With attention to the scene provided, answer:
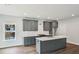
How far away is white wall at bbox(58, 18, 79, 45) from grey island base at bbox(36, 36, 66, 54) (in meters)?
1.76

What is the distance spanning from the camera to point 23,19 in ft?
21.6

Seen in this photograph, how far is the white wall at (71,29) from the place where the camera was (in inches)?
254

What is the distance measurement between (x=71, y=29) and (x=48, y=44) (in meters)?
3.18

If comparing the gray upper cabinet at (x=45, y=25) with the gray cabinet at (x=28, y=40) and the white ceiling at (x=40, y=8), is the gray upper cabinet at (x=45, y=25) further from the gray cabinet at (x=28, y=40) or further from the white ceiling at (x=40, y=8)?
the white ceiling at (x=40, y=8)

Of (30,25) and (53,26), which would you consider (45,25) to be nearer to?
(53,26)

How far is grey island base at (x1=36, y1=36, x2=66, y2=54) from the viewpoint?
4.32 metres

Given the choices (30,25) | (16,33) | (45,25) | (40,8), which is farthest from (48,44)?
(45,25)

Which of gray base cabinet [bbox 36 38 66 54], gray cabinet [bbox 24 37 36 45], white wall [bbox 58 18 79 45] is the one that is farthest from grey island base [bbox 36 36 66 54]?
gray cabinet [bbox 24 37 36 45]

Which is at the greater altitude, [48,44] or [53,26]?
[53,26]

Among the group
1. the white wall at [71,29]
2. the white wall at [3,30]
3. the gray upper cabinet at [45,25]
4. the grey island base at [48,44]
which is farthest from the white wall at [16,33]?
the white wall at [71,29]

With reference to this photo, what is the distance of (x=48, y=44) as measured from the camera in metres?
4.55
